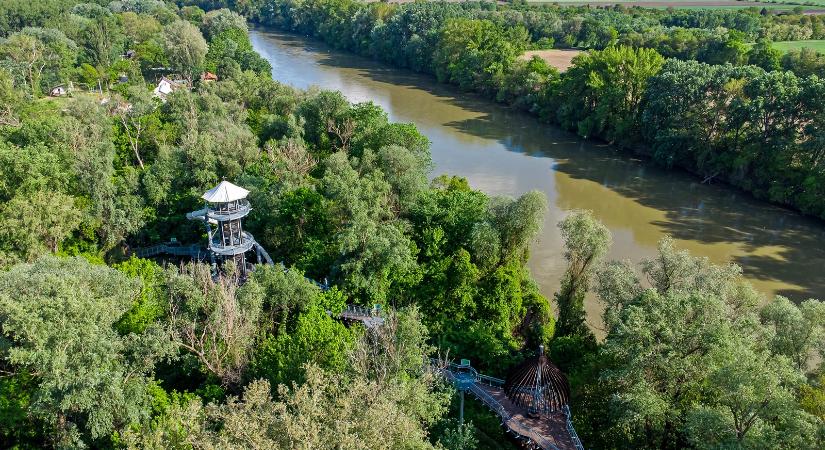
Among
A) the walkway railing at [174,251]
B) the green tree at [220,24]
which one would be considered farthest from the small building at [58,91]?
the walkway railing at [174,251]

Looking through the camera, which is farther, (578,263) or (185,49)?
(185,49)

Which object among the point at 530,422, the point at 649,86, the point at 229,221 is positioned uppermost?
the point at 649,86

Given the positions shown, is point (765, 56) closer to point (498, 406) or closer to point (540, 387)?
point (540, 387)

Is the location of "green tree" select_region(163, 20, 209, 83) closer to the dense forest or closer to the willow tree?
the dense forest

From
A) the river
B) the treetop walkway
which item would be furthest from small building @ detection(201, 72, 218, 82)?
the treetop walkway

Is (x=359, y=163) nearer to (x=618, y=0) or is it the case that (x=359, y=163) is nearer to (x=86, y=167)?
(x=86, y=167)

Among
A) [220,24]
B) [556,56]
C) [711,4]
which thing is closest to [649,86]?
[556,56]

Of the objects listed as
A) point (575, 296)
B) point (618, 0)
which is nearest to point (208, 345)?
point (575, 296)

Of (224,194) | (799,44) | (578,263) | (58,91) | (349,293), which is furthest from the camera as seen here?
(799,44)
